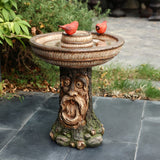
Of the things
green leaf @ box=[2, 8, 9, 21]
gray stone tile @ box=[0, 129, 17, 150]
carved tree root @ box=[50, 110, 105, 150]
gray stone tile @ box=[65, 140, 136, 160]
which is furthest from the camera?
green leaf @ box=[2, 8, 9, 21]

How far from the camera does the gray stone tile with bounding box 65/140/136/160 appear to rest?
2910 millimetres

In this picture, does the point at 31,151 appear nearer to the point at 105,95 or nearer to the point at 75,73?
the point at 75,73

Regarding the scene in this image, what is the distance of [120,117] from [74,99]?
37.2 inches

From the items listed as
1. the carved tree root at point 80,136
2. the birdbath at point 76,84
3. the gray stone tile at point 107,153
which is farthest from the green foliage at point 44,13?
the gray stone tile at point 107,153

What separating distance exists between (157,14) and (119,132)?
7573mm

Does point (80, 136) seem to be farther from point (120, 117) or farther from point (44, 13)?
point (44, 13)

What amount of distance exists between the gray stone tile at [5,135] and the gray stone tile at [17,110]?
Result: 0.10 m

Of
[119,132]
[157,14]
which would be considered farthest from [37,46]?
[157,14]

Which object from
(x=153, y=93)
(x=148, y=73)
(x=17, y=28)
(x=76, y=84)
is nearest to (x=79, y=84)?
(x=76, y=84)

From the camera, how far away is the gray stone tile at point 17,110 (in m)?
3.59

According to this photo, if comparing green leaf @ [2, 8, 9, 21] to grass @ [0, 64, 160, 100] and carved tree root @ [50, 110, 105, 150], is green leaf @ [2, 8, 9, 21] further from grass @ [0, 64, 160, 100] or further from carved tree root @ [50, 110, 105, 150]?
carved tree root @ [50, 110, 105, 150]

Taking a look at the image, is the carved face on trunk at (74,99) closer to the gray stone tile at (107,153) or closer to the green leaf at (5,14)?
the gray stone tile at (107,153)

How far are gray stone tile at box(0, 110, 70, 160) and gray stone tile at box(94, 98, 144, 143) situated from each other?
604 millimetres

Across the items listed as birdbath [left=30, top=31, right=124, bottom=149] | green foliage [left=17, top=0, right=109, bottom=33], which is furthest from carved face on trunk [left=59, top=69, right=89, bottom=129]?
green foliage [left=17, top=0, right=109, bottom=33]
